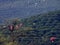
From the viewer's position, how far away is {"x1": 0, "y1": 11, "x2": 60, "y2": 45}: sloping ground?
204 cm

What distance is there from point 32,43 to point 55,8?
1.15 feet

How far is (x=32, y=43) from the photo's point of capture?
6.72 feet

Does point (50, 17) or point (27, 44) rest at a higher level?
point (50, 17)

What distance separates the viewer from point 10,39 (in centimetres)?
205

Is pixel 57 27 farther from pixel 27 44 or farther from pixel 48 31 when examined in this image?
pixel 27 44

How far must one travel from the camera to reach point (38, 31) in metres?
2.06

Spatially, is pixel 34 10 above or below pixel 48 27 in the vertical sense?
above

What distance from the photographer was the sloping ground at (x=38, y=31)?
2036 mm

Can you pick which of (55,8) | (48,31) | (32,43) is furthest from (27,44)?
(55,8)

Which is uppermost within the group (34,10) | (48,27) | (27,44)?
(34,10)

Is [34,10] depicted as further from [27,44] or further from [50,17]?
[27,44]

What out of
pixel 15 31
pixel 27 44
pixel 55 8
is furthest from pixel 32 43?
pixel 55 8

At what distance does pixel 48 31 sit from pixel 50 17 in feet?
0.39

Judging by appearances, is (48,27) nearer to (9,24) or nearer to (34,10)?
(34,10)
